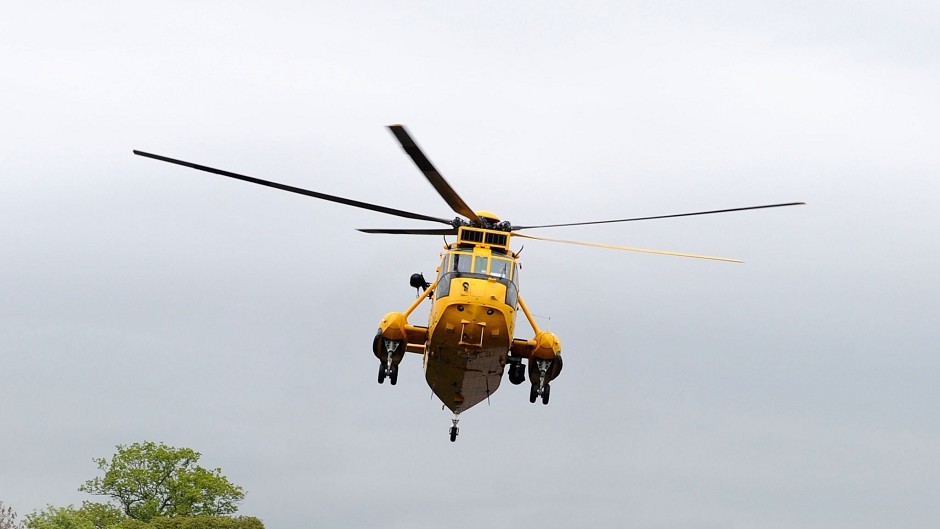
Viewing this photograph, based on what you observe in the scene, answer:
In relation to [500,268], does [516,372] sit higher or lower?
lower

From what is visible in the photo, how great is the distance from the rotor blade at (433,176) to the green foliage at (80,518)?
58423 mm

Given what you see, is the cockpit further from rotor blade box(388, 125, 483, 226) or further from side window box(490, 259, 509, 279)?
rotor blade box(388, 125, 483, 226)

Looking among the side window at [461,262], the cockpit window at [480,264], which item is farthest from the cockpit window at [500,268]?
the side window at [461,262]

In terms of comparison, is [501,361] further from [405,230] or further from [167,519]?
[167,519]

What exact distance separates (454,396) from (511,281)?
5.51 metres

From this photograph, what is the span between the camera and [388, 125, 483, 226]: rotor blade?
3744 centimetres

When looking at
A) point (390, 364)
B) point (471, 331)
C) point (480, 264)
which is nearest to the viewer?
point (471, 331)

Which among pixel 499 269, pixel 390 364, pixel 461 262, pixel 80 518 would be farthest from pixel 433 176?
pixel 80 518

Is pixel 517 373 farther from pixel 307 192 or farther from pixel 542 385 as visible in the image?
pixel 307 192

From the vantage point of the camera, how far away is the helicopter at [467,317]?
43031mm

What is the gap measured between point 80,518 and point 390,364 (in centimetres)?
5550

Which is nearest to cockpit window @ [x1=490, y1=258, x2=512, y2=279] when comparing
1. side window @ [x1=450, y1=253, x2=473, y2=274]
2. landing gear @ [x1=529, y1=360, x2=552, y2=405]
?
side window @ [x1=450, y1=253, x2=473, y2=274]

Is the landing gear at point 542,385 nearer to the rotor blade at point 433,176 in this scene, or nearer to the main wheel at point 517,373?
the main wheel at point 517,373

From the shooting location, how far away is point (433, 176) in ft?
136
